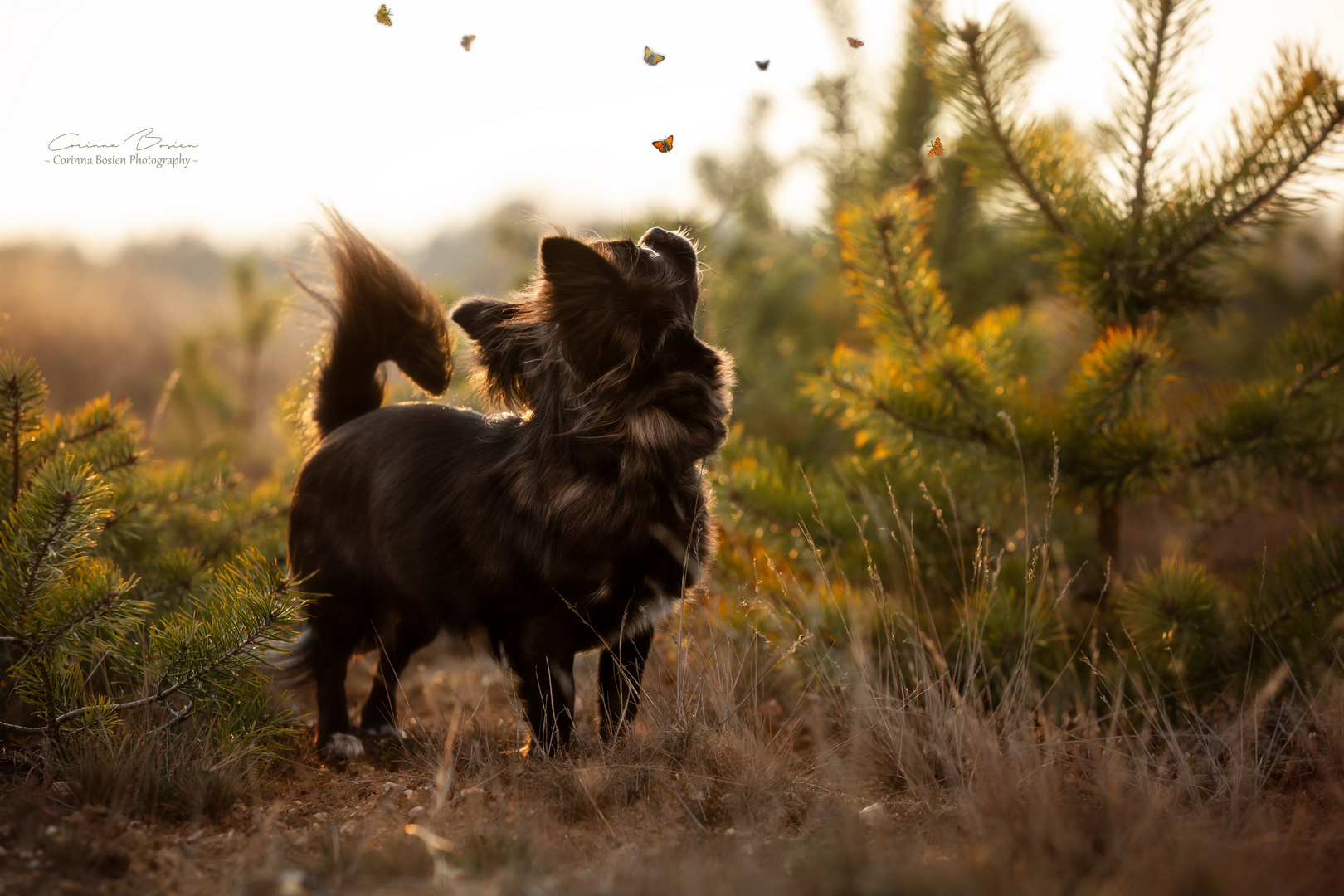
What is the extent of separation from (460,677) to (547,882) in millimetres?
2720

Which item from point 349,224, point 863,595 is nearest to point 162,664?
point 349,224

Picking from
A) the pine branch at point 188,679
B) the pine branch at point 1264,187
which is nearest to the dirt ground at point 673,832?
the pine branch at point 188,679

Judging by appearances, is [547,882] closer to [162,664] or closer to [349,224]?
[162,664]

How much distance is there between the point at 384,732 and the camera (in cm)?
302

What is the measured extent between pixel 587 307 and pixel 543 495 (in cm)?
59

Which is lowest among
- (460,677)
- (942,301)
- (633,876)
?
(460,677)

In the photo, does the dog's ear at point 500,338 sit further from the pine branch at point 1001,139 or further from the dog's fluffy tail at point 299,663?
the pine branch at point 1001,139

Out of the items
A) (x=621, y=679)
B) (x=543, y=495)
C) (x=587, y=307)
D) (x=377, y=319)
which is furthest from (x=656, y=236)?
A: (x=621, y=679)

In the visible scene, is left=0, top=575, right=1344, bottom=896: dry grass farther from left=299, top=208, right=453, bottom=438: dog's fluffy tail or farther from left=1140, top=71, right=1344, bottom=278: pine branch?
left=1140, top=71, right=1344, bottom=278: pine branch

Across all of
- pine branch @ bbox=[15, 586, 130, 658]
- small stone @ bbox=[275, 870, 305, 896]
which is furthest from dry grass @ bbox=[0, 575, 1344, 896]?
pine branch @ bbox=[15, 586, 130, 658]

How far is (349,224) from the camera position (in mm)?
3180

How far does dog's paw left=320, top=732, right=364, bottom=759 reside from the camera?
2797 millimetres

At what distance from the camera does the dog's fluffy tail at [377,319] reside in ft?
10.3

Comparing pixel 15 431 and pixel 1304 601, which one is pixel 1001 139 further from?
pixel 15 431
